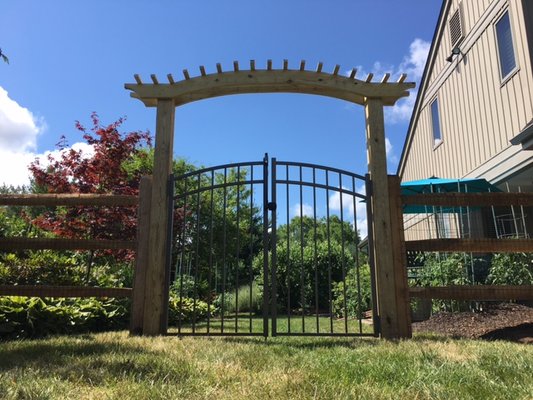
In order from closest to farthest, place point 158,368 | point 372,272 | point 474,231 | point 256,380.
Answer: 1. point 256,380
2. point 158,368
3. point 372,272
4. point 474,231

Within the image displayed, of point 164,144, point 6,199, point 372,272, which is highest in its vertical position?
point 164,144

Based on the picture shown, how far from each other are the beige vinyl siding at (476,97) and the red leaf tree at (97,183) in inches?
294

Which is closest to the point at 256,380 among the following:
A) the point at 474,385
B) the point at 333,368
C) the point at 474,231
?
the point at 333,368

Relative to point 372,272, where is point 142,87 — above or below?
above

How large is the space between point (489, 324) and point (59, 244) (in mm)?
4917

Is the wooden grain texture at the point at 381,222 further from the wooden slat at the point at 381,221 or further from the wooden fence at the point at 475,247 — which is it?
the wooden fence at the point at 475,247

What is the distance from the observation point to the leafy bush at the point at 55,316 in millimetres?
4359

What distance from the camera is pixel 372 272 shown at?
178 inches

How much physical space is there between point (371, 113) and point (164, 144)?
2310 mm

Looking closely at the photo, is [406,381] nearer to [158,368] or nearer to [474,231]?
[158,368]

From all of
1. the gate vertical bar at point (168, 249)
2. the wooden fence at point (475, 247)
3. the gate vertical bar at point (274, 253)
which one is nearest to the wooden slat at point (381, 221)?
the wooden fence at point (475, 247)

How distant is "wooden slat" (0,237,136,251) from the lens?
14.4 ft

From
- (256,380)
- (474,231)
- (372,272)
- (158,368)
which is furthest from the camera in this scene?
(474,231)

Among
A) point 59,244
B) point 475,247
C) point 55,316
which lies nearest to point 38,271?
point 55,316
